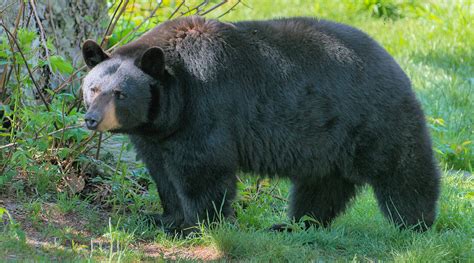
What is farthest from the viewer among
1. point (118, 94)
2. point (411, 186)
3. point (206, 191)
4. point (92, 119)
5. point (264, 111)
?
point (411, 186)

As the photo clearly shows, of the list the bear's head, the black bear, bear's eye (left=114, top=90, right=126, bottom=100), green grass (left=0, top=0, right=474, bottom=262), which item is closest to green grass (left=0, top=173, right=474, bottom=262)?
green grass (left=0, top=0, right=474, bottom=262)

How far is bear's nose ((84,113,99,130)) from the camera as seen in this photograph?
19.8ft

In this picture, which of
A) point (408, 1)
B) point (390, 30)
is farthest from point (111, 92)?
point (408, 1)

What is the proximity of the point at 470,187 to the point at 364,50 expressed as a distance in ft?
8.65

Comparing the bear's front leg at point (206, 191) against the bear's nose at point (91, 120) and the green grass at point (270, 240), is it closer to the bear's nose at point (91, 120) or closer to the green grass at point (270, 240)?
the green grass at point (270, 240)

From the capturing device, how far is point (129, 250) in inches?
244

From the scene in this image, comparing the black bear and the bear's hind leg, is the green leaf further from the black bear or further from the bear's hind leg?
the bear's hind leg

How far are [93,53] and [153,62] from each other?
0.53 m

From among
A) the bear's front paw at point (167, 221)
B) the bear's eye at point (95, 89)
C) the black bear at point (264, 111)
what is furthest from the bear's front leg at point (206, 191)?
the bear's eye at point (95, 89)

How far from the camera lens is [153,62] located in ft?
20.7

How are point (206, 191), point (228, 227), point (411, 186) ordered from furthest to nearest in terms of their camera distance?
point (411, 186) → point (206, 191) → point (228, 227)

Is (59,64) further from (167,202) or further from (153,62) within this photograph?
(167,202)

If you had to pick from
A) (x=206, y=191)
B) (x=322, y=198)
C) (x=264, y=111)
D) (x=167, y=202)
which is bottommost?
(x=322, y=198)

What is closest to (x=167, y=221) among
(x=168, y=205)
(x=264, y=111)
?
(x=168, y=205)
